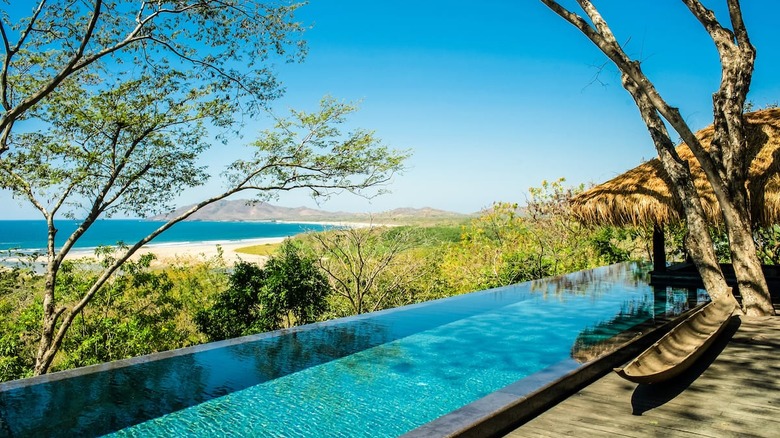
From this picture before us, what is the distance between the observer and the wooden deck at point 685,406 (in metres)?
2.48

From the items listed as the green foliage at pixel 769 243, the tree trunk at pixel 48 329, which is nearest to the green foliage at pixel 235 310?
the tree trunk at pixel 48 329

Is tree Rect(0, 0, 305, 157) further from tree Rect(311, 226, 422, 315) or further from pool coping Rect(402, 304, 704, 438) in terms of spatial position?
pool coping Rect(402, 304, 704, 438)

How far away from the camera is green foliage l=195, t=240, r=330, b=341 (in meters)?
7.58

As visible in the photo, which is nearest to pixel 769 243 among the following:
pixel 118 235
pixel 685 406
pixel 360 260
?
pixel 360 260

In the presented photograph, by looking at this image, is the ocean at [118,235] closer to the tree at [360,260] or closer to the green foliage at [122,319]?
the green foliage at [122,319]

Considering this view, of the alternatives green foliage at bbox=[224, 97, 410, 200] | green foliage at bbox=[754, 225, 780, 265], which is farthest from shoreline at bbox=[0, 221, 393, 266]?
green foliage at bbox=[754, 225, 780, 265]

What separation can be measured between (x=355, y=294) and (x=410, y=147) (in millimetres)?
2951

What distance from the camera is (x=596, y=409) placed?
2758mm

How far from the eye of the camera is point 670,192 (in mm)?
6637

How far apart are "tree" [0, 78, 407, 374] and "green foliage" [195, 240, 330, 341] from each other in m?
A: 1.33

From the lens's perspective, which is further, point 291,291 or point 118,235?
point 118,235

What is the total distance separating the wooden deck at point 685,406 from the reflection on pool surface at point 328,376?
2.52 feet

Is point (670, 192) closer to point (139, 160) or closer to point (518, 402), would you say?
point (518, 402)

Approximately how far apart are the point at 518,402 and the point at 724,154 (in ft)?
14.3
